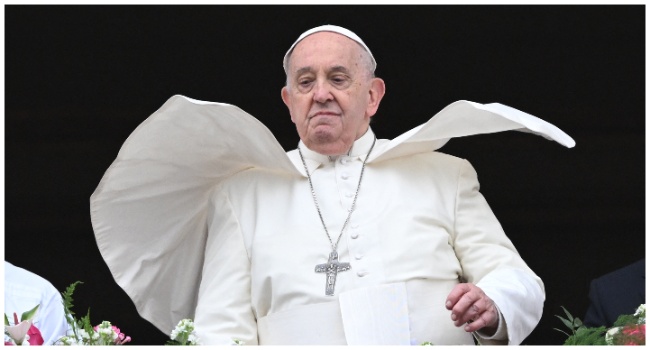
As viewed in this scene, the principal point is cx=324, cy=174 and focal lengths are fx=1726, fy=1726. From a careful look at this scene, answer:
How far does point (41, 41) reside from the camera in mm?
6305

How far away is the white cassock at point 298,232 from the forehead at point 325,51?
22 cm

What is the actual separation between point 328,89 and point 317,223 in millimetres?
349

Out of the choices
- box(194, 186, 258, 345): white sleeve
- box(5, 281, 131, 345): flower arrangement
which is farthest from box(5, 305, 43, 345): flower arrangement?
box(194, 186, 258, 345): white sleeve

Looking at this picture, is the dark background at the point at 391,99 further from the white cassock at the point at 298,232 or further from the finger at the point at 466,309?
the finger at the point at 466,309

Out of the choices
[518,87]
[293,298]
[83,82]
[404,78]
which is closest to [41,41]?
[83,82]

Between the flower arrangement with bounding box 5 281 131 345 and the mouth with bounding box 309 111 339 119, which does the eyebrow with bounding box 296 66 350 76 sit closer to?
the mouth with bounding box 309 111 339 119

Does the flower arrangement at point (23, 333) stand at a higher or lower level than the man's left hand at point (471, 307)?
lower

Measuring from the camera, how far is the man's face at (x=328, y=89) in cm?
449

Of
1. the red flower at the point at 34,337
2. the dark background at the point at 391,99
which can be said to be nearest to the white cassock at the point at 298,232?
the red flower at the point at 34,337

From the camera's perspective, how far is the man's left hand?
400cm

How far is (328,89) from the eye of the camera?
4.47 m

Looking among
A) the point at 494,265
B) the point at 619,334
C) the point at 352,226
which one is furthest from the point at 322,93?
the point at 619,334

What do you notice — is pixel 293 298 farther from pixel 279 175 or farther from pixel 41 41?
pixel 41 41

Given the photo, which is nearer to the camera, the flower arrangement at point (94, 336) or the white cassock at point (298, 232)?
the flower arrangement at point (94, 336)
